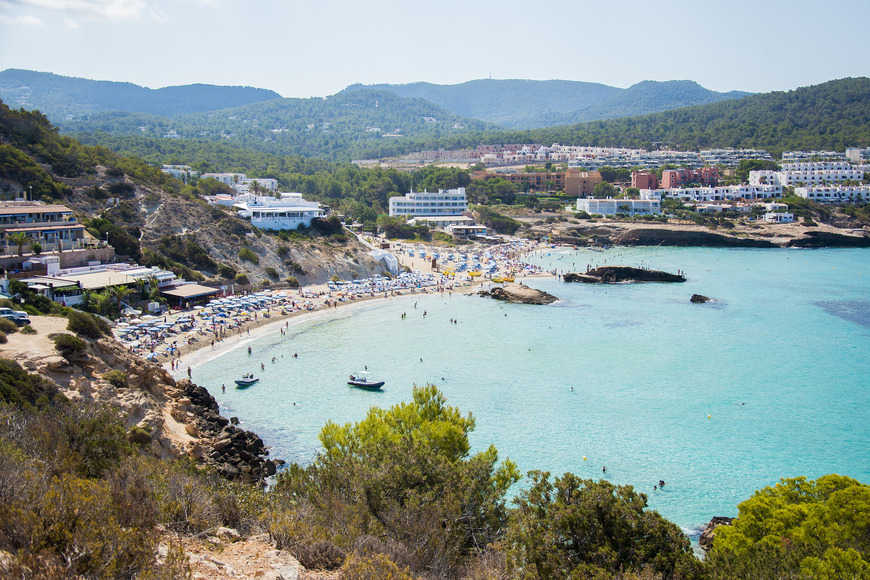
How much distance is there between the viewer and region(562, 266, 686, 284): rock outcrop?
49062 millimetres

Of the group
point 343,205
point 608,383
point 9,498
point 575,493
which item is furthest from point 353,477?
point 343,205

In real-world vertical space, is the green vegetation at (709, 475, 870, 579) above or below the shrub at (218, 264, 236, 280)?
below

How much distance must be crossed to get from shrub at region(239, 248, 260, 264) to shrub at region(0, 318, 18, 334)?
23.7m

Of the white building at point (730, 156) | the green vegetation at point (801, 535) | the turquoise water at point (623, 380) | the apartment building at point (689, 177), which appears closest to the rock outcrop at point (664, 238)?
the apartment building at point (689, 177)

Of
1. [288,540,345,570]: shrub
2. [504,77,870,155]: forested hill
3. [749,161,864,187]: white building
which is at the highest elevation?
[504,77,870,155]: forested hill

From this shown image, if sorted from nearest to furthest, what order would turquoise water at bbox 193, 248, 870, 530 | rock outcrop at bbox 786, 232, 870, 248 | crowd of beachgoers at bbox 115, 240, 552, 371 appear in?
turquoise water at bbox 193, 248, 870, 530 → crowd of beachgoers at bbox 115, 240, 552, 371 → rock outcrop at bbox 786, 232, 870, 248

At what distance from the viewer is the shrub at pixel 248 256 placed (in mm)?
40875

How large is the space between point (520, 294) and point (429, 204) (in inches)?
1374

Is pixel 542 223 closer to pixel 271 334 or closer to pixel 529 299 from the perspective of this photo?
pixel 529 299

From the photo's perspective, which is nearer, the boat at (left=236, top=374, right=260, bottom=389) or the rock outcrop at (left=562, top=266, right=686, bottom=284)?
the boat at (left=236, top=374, right=260, bottom=389)

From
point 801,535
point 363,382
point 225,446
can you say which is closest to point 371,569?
point 801,535

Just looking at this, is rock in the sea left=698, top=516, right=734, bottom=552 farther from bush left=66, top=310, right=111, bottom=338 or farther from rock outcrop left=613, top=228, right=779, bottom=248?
rock outcrop left=613, top=228, right=779, bottom=248

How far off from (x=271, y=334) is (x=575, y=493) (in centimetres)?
2496

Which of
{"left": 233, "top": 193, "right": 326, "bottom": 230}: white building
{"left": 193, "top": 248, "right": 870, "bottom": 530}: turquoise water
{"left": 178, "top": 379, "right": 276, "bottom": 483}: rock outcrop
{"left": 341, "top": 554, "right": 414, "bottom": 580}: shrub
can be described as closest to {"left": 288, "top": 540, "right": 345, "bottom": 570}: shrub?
{"left": 341, "top": 554, "right": 414, "bottom": 580}: shrub
